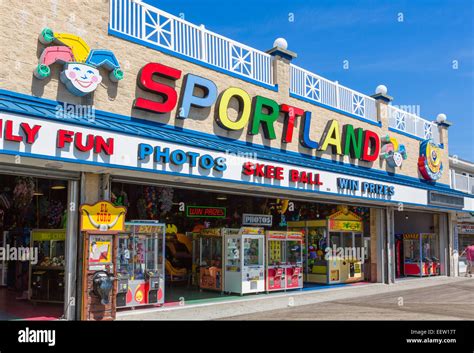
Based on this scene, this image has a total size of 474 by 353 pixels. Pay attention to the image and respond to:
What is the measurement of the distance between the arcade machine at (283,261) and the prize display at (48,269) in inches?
270

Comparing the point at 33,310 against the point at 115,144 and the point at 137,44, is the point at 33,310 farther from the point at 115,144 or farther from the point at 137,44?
the point at 137,44

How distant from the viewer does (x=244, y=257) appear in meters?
16.5

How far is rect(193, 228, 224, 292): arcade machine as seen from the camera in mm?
17062

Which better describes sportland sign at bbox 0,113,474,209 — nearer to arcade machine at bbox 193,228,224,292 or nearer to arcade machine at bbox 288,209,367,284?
arcade machine at bbox 193,228,224,292

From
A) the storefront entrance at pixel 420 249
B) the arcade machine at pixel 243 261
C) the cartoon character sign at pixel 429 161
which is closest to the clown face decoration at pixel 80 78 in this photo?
the arcade machine at pixel 243 261

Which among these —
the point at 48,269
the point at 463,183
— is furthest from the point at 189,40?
the point at 463,183

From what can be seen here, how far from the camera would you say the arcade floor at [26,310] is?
39.2 feet

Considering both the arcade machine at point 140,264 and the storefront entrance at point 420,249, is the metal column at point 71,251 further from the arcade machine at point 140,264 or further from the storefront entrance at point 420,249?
the storefront entrance at point 420,249

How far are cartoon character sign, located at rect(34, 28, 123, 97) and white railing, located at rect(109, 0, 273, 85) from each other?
1.12 meters

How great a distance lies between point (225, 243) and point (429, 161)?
13964mm

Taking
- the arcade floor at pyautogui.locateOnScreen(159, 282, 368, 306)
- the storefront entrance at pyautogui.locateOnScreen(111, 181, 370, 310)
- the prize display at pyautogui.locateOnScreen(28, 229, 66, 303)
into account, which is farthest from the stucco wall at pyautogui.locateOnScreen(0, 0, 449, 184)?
the arcade floor at pyautogui.locateOnScreen(159, 282, 368, 306)
